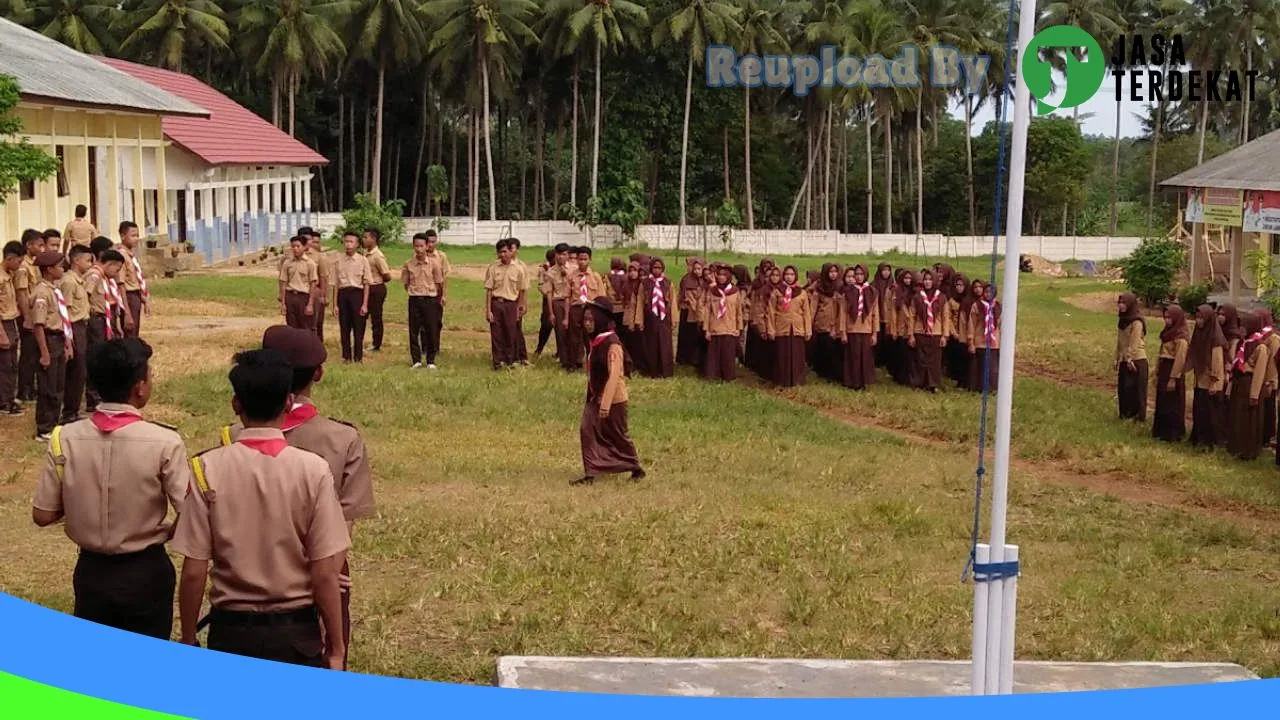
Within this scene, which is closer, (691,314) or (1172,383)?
(1172,383)

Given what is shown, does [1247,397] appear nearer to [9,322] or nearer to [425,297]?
[425,297]

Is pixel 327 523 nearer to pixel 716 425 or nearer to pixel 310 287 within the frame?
pixel 716 425

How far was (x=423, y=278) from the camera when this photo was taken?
1642cm

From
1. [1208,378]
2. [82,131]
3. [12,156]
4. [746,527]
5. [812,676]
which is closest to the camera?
[812,676]

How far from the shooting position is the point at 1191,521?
1073 cm

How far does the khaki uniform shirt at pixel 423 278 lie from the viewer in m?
16.4

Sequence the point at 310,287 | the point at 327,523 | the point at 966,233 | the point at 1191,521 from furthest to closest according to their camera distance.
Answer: the point at 966,233
the point at 310,287
the point at 1191,521
the point at 327,523

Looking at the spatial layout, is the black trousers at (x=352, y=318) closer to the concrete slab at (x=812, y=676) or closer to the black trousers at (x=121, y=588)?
the concrete slab at (x=812, y=676)

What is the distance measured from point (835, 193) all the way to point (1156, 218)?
11827mm

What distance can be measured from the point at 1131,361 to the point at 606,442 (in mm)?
6576

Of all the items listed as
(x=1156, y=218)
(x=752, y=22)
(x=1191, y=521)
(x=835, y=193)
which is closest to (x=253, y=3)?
(x=752, y=22)

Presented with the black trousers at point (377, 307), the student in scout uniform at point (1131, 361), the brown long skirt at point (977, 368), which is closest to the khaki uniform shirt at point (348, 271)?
the black trousers at point (377, 307)

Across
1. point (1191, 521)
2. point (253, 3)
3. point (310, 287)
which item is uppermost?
point (253, 3)

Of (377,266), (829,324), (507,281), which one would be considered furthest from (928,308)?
(377,266)
